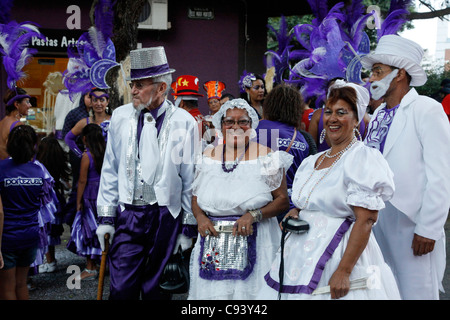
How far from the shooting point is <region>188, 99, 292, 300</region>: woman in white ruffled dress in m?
3.29

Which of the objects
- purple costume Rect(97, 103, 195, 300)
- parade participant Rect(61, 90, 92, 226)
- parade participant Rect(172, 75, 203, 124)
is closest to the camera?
purple costume Rect(97, 103, 195, 300)

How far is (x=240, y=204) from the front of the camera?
130 inches

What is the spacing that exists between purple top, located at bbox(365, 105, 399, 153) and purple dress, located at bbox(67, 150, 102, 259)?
3.03m

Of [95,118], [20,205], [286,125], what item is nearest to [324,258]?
[286,125]

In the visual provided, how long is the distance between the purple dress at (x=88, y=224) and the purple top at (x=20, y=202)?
1.10 m

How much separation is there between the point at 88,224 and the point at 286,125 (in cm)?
246

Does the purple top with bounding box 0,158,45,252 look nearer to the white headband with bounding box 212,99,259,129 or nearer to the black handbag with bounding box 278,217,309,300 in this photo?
the white headband with bounding box 212,99,259,129

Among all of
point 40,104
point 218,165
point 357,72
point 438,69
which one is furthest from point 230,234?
point 438,69

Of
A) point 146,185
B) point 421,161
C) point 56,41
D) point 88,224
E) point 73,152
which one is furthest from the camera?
point 56,41

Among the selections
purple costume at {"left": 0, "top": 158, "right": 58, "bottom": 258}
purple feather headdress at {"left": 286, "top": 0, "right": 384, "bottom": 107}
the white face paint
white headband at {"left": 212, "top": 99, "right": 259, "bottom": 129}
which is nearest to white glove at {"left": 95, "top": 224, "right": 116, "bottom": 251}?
purple costume at {"left": 0, "top": 158, "right": 58, "bottom": 258}

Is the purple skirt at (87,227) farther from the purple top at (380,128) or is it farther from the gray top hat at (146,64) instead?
the purple top at (380,128)

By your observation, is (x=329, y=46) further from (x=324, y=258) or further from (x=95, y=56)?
(x=324, y=258)

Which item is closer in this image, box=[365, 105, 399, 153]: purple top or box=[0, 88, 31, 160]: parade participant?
box=[365, 105, 399, 153]: purple top

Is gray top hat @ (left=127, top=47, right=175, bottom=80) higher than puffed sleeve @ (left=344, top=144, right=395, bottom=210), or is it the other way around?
gray top hat @ (left=127, top=47, right=175, bottom=80)
